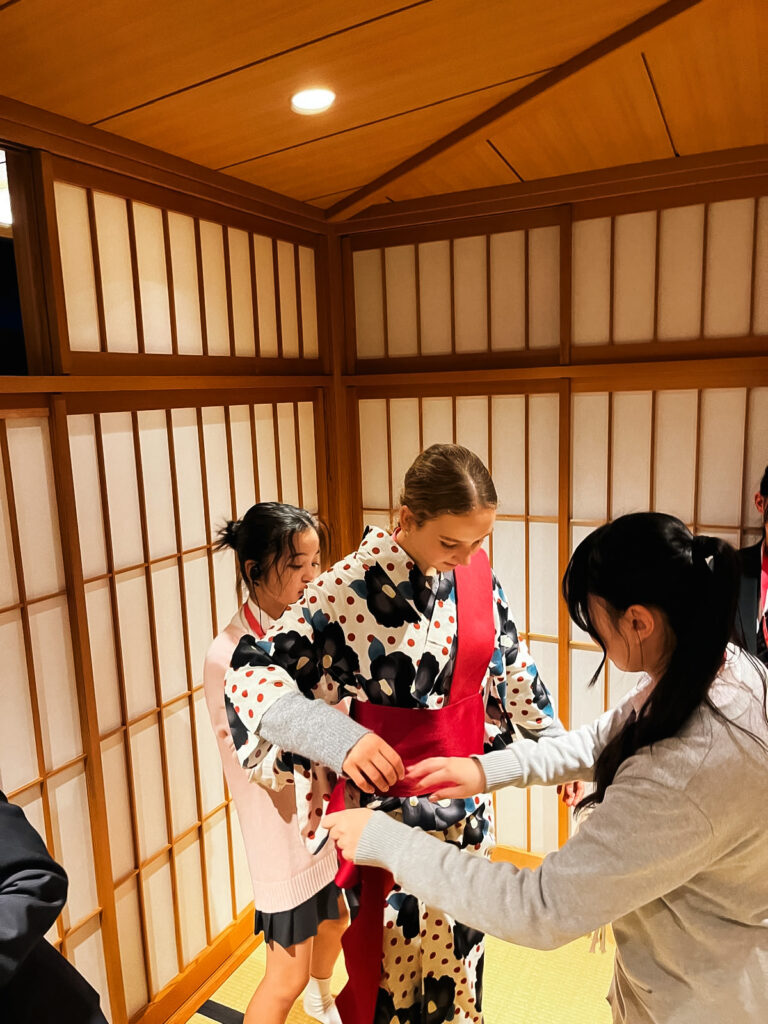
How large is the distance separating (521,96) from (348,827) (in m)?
1.91

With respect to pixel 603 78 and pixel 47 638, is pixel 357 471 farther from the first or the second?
pixel 603 78

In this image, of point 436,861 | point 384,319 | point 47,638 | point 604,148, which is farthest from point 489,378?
point 436,861

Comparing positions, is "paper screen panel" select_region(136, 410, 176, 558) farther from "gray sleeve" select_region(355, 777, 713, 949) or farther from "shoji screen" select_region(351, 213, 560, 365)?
"gray sleeve" select_region(355, 777, 713, 949)

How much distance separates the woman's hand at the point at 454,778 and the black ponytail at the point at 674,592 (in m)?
0.38

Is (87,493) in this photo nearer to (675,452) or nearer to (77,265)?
(77,265)

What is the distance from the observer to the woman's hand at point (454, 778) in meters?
1.45

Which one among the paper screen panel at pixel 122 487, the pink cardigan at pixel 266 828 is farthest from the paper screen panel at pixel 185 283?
the pink cardigan at pixel 266 828

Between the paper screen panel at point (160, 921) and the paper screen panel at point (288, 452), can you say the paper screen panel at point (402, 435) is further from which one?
the paper screen panel at point (160, 921)

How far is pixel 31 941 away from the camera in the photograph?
1.22 meters

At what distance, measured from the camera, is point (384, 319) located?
3301 mm

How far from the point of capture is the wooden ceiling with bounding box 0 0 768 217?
1499 millimetres

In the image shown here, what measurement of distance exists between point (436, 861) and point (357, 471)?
238 centimetres

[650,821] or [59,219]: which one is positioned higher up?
[59,219]

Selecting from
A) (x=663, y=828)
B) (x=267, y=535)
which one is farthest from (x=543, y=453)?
(x=663, y=828)
